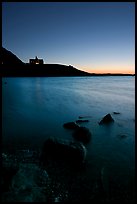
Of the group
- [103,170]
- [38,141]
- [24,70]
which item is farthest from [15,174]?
[24,70]

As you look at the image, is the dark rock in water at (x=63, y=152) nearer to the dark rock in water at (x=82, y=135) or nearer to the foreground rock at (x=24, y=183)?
the foreground rock at (x=24, y=183)

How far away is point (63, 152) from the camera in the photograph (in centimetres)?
1016

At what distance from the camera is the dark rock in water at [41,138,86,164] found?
10.0 meters

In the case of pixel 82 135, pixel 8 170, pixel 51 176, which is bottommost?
pixel 51 176

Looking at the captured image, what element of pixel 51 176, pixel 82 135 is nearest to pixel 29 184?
pixel 51 176

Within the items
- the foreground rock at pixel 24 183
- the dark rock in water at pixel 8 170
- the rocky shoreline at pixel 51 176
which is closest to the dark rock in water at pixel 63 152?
the rocky shoreline at pixel 51 176

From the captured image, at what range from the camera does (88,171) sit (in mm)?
9695

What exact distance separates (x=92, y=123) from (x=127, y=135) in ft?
15.1

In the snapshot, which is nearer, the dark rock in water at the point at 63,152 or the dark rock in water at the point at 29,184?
the dark rock in water at the point at 29,184

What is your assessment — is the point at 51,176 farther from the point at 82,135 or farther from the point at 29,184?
the point at 82,135

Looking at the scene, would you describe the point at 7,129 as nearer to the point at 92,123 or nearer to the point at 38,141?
the point at 38,141

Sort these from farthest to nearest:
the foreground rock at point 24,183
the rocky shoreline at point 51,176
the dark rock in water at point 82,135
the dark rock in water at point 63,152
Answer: the dark rock in water at point 82,135 < the dark rock in water at point 63,152 < the rocky shoreline at point 51,176 < the foreground rock at point 24,183

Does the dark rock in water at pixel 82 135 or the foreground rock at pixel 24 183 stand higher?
the dark rock in water at pixel 82 135

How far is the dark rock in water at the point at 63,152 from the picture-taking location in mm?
10031
